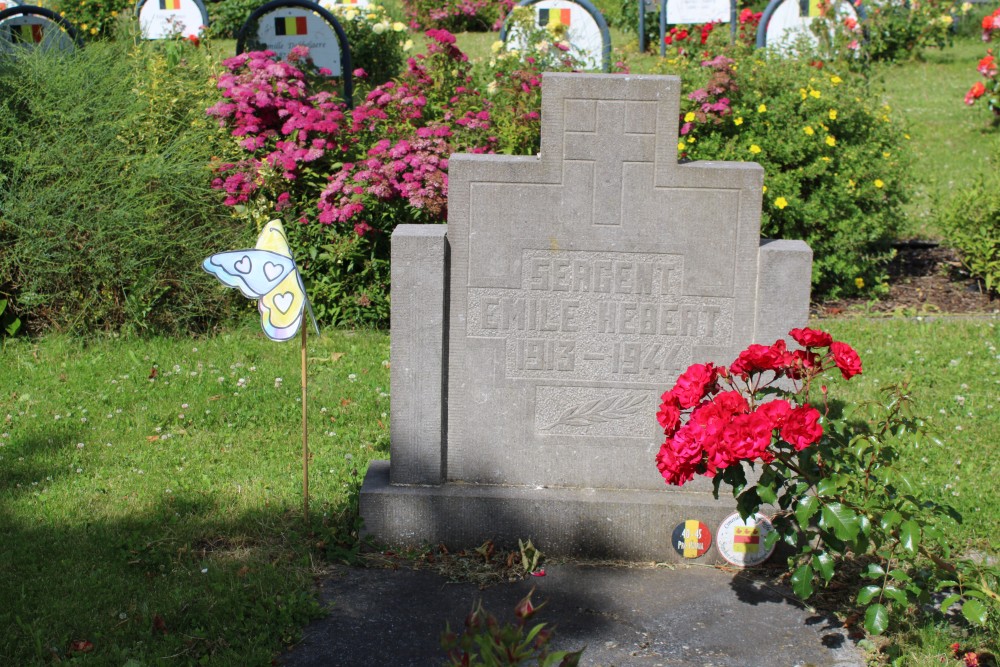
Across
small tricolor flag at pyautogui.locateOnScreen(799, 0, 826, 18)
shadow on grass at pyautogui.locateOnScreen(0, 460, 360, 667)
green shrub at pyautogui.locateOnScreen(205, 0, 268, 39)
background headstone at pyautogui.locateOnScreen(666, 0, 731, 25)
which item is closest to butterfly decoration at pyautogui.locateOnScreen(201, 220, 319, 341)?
shadow on grass at pyautogui.locateOnScreen(0, 460, 360, 667)

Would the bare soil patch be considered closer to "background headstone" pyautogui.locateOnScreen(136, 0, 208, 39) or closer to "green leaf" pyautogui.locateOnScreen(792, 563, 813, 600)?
"green leaf" pyautogui.locateOnScreen(792, 563, 813, 600)

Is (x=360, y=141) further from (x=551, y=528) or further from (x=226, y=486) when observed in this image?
(x=551, y=528)

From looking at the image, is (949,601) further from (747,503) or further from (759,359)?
(759,359)

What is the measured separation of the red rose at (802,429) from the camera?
11.3 feet

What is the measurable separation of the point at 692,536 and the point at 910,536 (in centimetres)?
105

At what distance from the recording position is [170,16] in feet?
38.3

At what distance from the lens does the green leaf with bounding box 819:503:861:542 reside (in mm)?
3443

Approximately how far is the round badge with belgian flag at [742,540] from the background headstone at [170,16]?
30.2 ft

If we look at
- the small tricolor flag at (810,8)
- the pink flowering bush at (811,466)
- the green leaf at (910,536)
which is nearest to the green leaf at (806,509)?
the pink flowering bush at (811,466)

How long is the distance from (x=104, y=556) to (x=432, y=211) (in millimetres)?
3073

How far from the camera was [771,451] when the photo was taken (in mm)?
3551

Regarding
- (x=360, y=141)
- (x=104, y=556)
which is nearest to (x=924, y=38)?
(x=360, y=141)

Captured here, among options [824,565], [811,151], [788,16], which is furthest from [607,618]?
[788,16]

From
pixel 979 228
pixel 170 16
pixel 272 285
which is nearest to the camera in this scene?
pixel 272 285
